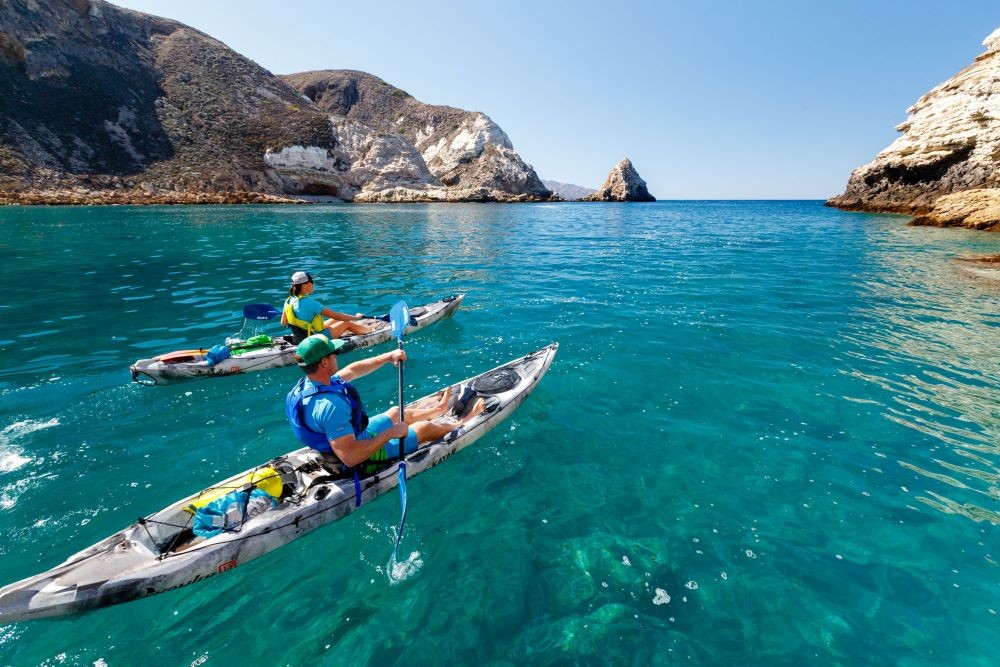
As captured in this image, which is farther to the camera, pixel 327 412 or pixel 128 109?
pixel 128 109

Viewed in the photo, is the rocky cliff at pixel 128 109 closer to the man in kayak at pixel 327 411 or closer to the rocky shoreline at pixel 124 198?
the rocky shoreline at pixel 124 198

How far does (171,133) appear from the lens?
74875mm

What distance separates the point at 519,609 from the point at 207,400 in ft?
24.8

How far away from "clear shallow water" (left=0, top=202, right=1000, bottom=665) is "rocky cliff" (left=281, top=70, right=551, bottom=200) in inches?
3559

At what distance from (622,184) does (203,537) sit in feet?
475

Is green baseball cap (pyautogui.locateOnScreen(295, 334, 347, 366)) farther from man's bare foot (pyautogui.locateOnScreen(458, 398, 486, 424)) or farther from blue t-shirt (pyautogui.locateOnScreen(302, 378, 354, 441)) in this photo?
man's bare foot (pyautogui.locateOnScreen(458, 398, 486, 424))

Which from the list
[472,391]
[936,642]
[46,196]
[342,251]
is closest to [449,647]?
[472,391]

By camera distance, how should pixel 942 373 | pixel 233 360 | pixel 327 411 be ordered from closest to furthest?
pixel 327 411
pixel 942 373
pixel 233 360

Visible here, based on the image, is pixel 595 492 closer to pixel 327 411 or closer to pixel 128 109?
pixel 327 411

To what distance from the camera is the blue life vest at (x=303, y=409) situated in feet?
16.0

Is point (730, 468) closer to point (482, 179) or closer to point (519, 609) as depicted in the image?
point (519, 609)

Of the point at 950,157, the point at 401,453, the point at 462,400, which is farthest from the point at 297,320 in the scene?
the point at 950,157

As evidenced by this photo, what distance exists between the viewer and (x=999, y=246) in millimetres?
24906

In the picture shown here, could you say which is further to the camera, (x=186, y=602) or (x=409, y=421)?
(x=409, y=421)
